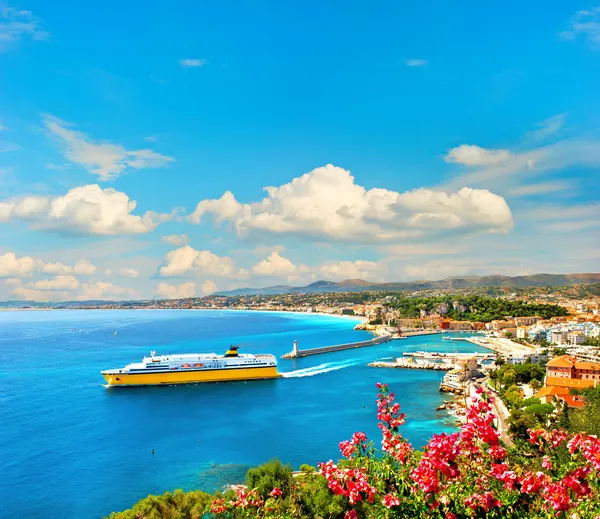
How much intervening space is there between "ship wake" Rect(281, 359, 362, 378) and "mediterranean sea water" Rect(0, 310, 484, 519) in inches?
3.2

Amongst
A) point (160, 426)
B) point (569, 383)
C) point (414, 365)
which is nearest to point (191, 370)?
point (160, 426)

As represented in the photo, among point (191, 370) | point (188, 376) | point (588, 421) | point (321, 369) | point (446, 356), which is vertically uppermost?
point (588, 421)

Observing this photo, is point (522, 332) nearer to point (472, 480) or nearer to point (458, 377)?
point (458, 377)

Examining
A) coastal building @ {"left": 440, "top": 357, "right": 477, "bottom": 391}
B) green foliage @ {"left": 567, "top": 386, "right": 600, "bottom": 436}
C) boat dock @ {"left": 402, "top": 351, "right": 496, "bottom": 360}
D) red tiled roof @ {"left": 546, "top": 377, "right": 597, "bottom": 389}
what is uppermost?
green foliage @ {"left": 567, "top": 386, "right": 600, "bottom": 436}

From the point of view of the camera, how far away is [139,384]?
2911cm

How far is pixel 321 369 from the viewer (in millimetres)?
34062

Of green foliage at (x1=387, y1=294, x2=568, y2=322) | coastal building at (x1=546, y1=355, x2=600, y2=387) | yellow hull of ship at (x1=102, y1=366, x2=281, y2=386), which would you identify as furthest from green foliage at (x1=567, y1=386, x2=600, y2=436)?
green foliage at (x1=387, y1=294, x2=568, y2=322)

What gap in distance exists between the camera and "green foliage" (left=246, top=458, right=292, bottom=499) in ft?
36.1

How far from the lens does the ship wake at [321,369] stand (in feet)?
105

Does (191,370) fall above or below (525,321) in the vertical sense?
above

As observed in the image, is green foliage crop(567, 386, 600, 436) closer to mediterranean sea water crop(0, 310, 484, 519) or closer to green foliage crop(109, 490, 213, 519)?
mediterranean sea water crop(0, 310, 484, 519)

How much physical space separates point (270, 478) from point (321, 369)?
23.2m

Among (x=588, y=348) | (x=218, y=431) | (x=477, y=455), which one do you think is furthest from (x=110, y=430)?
(x=588, y=348)

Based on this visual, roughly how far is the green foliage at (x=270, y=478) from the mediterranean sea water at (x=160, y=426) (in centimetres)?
287
